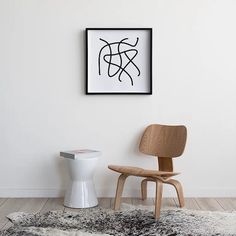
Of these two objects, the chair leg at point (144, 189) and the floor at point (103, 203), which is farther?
the chair leg at point (144, 189)

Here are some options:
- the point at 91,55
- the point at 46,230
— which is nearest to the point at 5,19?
the point at 91,55

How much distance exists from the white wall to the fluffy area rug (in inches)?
27.8

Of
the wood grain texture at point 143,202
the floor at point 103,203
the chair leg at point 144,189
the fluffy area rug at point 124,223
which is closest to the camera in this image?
the fluffy area rug at point 124,223

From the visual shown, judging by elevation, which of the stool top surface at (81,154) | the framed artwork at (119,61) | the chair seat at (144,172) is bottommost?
the chair seat at (144,172)

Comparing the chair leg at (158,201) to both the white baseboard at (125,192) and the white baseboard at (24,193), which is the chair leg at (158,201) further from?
the white baseboard at (24,193)

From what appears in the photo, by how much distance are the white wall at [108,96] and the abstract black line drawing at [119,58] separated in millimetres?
189

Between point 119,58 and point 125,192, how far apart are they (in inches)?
50.7

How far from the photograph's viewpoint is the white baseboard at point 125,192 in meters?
4.07

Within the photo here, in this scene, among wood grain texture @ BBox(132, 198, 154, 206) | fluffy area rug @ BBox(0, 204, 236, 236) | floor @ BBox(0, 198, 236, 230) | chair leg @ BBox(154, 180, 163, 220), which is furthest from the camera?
wood grain texture @ BBox(132, 198, 154, 206)

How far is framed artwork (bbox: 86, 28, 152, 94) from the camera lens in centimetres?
402

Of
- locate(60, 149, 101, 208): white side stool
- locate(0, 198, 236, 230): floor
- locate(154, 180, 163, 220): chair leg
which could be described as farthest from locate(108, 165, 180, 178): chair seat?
locate(0, 198, 236, 230): floor

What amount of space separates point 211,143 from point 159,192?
3.25 feet

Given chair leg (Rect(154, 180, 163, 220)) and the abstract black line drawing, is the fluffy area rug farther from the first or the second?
the abstract black line drawing

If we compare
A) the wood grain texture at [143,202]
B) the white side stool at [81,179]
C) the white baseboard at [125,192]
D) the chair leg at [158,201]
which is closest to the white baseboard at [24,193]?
the white baseboard at [125,192]
